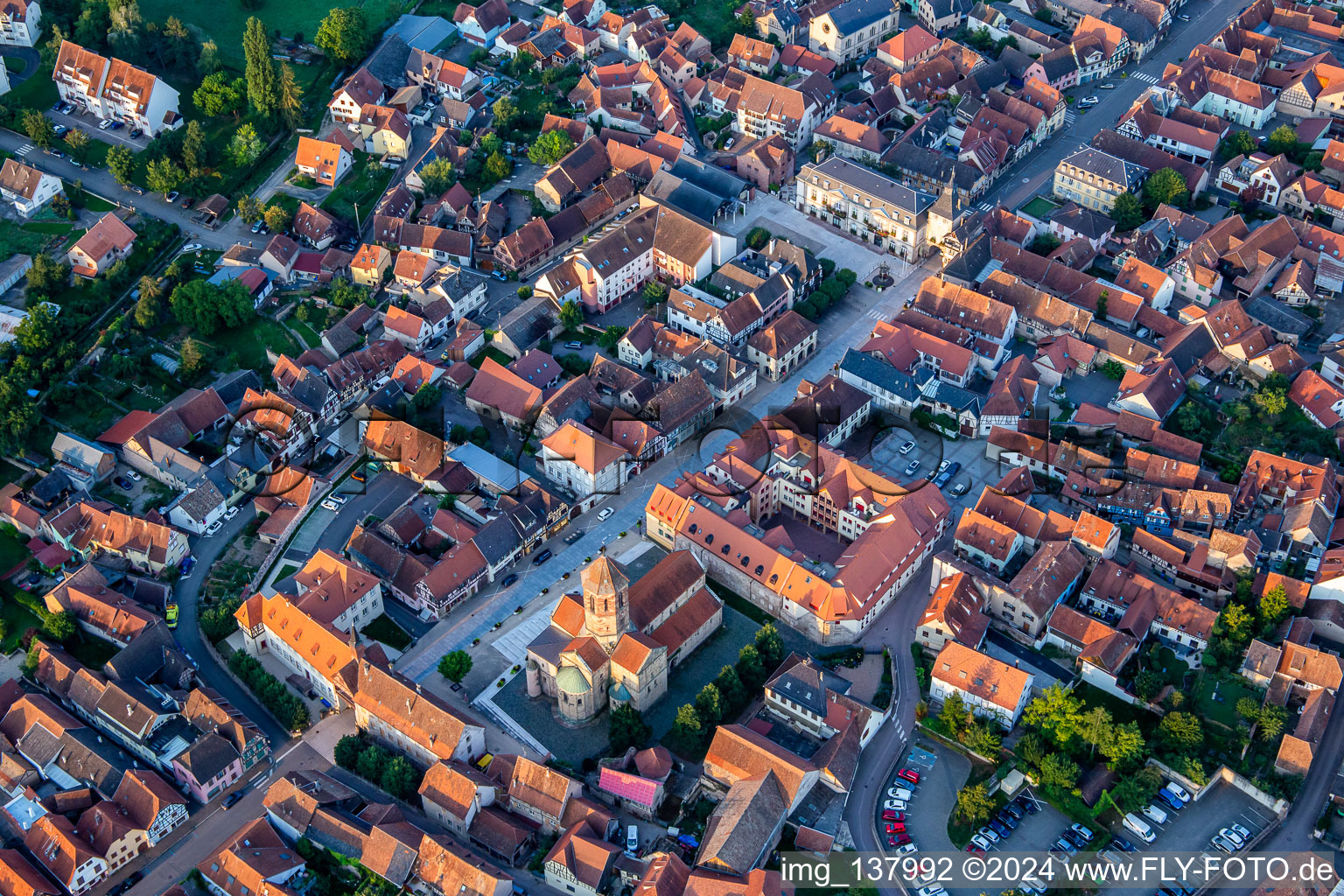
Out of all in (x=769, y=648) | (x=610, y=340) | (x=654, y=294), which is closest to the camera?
(x=769, y=648)

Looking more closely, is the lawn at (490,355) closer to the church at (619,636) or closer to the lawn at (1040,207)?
the church at (619,636)

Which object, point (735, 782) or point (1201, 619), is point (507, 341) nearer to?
point (735, 782)

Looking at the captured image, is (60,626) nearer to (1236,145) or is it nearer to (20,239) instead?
(20,239)

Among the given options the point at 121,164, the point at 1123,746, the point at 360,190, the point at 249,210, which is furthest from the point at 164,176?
the point at 1123,746

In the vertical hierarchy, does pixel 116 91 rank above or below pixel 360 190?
below

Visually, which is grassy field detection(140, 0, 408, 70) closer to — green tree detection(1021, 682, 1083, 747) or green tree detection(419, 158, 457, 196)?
green tree detection(419, 158, 457, 196)
